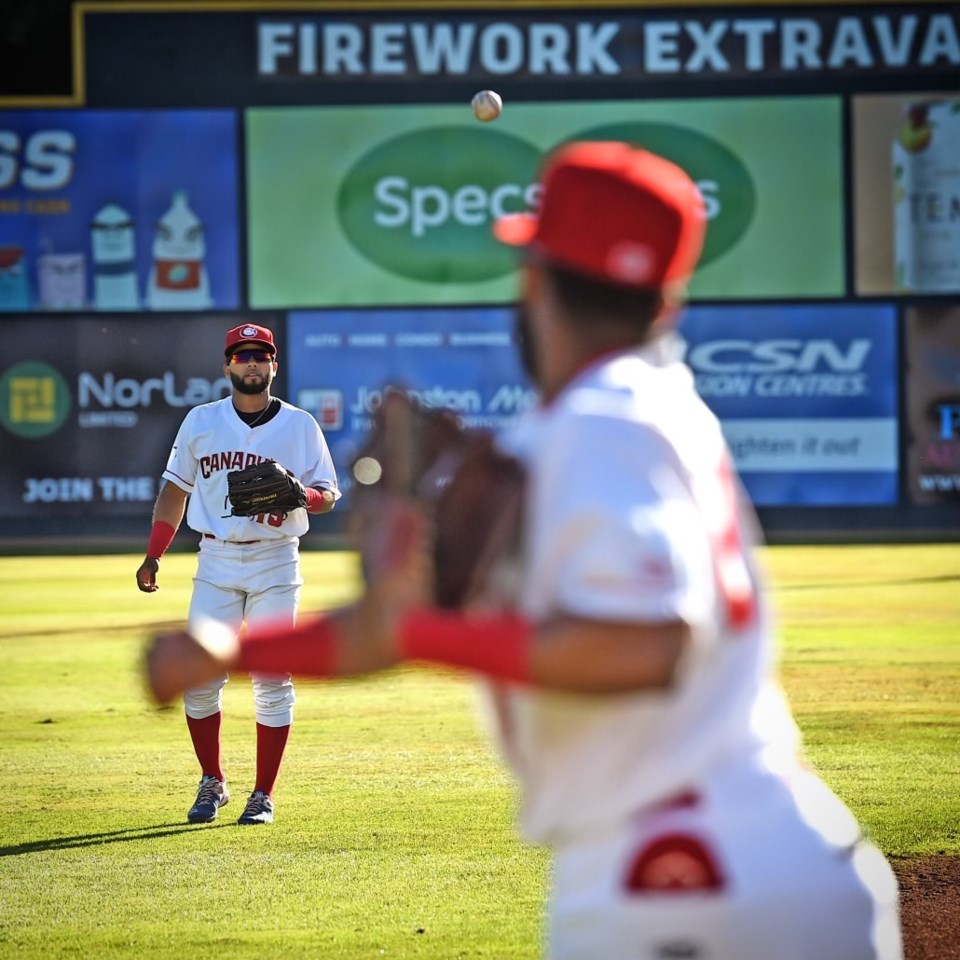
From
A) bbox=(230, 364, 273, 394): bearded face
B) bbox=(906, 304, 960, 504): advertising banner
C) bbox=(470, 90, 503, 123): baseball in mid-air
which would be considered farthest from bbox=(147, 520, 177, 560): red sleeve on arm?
bbox=(906, 304, 960, 504): advertising banner

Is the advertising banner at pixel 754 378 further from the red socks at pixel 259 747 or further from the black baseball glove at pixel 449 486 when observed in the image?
the black baseball glove at pixel 449 486

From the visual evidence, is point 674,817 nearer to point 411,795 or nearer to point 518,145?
point 411,795

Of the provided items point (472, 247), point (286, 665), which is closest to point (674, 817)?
point (286, 665)

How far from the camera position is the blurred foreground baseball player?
219 cm

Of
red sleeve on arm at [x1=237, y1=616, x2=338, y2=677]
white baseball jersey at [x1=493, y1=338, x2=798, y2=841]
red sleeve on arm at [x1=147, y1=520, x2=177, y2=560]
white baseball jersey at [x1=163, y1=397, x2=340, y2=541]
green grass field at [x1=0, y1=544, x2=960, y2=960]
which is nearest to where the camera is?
white baseball jersey at [x1=493, y1=338, x2=798, y2=841]

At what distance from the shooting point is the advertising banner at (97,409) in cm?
2817

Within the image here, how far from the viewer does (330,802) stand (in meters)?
8.17

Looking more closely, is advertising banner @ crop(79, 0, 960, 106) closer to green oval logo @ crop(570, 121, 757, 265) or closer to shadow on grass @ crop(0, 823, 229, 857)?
green oval logo @ crop(570, 121, 757, 265)

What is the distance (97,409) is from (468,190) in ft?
23.7

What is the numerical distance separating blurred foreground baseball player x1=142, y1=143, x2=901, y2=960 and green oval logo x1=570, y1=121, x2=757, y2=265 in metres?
26.7

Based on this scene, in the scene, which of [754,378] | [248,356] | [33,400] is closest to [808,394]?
[754,378]

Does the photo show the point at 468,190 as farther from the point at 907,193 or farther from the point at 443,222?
the point at 907,193

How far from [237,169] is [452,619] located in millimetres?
27200

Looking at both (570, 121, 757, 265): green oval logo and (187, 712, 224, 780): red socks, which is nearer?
(187, 712, 224, 780): red socks
